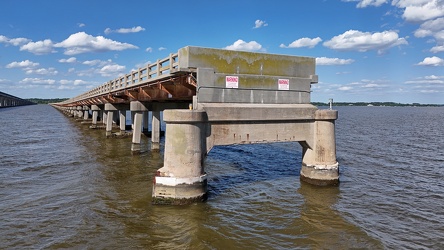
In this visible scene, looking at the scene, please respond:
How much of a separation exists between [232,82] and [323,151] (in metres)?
4.98

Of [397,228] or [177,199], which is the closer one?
[397,228]

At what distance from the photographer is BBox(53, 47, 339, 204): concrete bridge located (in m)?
10.7

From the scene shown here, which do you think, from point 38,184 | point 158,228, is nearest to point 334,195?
point 158,228

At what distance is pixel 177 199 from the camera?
1057cm

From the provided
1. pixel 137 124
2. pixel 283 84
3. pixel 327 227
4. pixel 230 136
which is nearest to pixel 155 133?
pixel 137 124

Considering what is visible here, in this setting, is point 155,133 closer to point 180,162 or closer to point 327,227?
point 180,162

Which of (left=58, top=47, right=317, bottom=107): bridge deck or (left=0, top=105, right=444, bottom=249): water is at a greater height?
(left=58, top=47, right=317, bottom=107): bridge deck

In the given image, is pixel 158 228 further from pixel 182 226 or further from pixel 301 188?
pixel 301 188

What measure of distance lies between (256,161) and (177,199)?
1016 cm

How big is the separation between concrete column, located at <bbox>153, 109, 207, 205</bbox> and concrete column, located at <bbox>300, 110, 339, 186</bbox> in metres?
5.53

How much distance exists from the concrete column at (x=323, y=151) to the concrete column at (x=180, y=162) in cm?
553

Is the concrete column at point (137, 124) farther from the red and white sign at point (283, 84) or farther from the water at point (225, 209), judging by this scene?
the red and white sign at point (283, 84)

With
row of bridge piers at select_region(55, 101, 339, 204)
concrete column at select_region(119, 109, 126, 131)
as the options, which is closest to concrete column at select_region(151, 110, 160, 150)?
concrete column at select_region(119, 109, 126, 131)

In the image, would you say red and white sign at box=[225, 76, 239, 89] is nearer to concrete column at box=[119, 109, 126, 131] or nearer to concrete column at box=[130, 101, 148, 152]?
concrete column at box=[130, 101, 148, 152]
